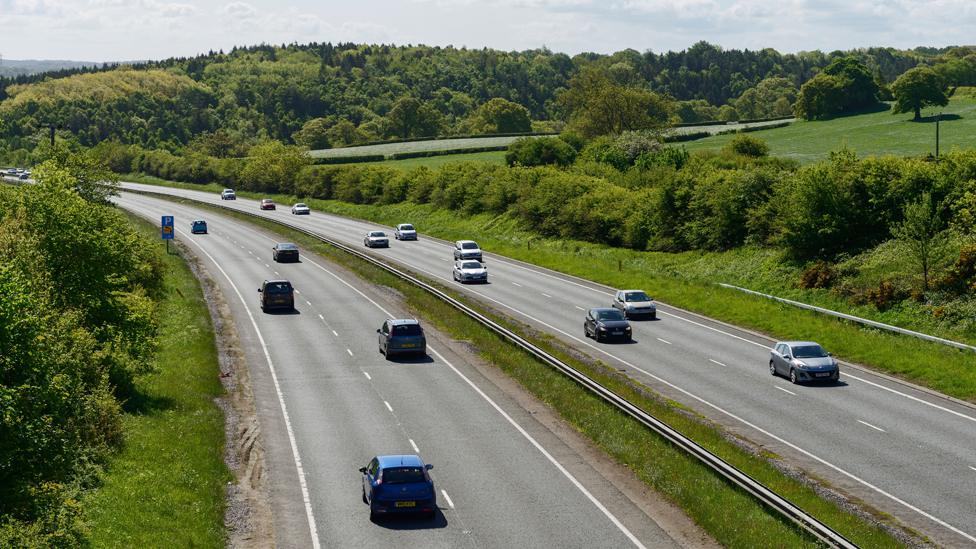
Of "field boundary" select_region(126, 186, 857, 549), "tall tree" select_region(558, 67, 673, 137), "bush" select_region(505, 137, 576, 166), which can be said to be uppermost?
"tall tree" select_region(558, 67, 673, 137)

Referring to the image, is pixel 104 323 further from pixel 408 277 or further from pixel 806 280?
pixel 806 280

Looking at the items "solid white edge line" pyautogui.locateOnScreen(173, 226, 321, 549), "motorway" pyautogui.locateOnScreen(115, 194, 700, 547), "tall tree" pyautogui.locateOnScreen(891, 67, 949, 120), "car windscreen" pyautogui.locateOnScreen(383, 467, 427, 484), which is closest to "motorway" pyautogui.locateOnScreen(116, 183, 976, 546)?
"motorway" pyautogui.locateOnScreen(115, 194, 700, 547)

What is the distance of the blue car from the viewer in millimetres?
23688

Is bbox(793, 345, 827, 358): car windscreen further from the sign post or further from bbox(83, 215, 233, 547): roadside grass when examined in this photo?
the sign post

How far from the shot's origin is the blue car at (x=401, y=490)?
2369 centimetres

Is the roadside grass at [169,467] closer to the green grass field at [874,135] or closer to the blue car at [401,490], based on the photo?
the blue car at [401,490]

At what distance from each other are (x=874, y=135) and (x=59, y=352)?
→ 117 metres

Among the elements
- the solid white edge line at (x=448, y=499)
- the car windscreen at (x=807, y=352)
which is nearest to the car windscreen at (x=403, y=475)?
the solid white edge line at (x=448, y=499)

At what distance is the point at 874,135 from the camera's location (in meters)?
126

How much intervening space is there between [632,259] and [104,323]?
157ft

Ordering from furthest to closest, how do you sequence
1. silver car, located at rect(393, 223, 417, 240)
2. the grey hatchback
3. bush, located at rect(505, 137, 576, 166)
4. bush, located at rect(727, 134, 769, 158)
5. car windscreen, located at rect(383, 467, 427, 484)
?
bush, located at rect(505, 137, 576, 166) → bush, located at rect(727, 134, 769, 158) → silver car, located at rect(393, 223, 417, 240) → the grey hatchback → car windscreen, located at rect(383, 467, 427, 484)

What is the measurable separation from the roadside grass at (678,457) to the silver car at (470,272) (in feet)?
63.2

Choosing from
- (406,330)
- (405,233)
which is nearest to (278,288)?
(406,330)

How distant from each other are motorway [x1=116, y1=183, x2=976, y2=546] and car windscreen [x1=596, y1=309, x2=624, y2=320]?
→ 4.32ft
